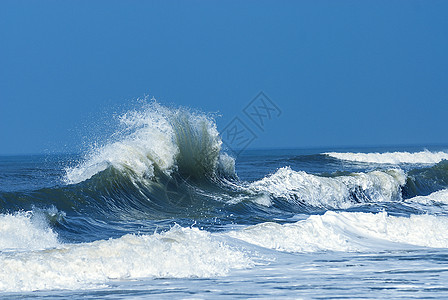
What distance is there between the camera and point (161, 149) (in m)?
17.0

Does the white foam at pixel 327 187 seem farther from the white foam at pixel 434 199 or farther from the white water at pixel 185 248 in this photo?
the white water at pixel 185 248

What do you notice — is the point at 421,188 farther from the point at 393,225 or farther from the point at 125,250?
the point at 125,250

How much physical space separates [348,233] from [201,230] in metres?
2.39

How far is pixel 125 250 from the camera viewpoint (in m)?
6.86

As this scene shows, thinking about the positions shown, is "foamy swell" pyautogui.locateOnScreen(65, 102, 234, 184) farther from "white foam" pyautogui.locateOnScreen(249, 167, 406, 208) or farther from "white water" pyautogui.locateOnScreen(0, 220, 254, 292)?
"white water" pyautogui.locateOnScreen(0, 220, 254, 292)

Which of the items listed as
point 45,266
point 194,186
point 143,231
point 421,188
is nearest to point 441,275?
point 45,266

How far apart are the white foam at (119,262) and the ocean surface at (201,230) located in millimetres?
16

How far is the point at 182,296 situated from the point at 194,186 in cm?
1120

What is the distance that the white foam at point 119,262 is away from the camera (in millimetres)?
5992

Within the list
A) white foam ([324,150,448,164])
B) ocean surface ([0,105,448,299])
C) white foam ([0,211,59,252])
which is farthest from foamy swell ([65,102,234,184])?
white foam ([324,150,448,164])

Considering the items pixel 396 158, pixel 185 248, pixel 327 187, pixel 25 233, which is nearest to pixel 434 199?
pixel 327 187

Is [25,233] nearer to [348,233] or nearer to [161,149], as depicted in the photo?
[348,233]

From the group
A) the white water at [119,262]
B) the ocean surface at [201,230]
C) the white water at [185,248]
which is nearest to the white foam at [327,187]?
the ocean surface at [201,230]

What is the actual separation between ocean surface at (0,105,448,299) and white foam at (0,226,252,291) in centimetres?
2
